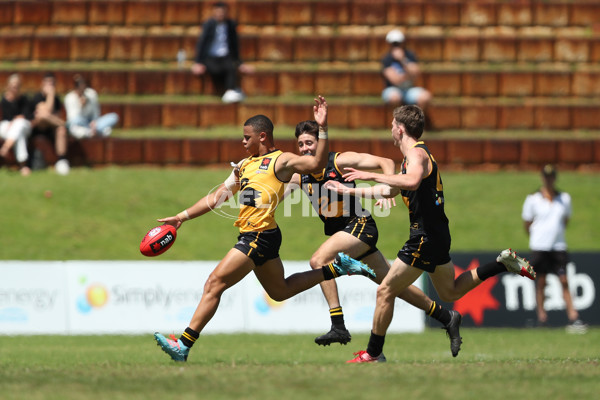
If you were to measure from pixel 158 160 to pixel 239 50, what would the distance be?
356cm

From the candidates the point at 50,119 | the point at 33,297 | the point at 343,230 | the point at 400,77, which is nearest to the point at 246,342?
the point at 33,297

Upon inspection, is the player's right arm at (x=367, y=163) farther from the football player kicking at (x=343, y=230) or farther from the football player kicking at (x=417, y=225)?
the football player kicking at (x=417, y=225)

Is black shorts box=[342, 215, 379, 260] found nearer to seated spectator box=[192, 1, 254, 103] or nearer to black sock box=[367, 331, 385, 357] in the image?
black sock box=[367, 331, 385, 357]

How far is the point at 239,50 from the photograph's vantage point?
2195cm

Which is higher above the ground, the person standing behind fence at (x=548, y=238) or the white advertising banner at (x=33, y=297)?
the person standing behind fence at (x=548, y=238)

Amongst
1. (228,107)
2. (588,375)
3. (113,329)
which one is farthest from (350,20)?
(588,375)

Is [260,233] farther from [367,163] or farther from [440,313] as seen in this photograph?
[440,313]

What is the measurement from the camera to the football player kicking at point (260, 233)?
927 centimetres

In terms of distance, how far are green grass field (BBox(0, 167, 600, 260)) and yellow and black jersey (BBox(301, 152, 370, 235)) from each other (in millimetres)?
6486

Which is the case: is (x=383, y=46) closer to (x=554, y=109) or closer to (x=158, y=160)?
(x=554, y=109)

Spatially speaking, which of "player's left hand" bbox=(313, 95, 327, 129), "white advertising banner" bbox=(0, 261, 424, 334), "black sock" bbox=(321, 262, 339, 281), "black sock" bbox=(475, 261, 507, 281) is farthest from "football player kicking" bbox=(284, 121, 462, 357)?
"white advertising banner" bbox=(0, 261, 424, 334)

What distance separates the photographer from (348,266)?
386 inches

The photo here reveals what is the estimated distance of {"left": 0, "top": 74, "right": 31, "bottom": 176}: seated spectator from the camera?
18.3m

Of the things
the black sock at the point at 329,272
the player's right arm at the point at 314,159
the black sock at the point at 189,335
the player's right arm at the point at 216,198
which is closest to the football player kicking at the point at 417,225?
the player's right arm at the point at 314,159
